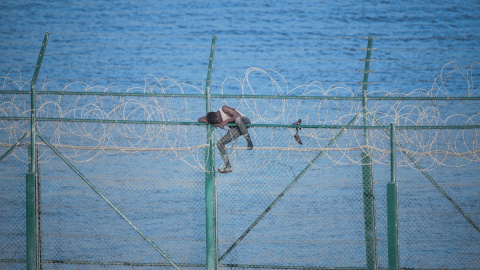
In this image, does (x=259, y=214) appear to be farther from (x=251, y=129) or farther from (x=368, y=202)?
(x=368, y=202)

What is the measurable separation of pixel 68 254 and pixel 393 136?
19.9ft

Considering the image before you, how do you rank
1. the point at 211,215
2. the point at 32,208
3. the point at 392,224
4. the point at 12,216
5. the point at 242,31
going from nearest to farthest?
the point at 392,224 < the point at 211,215 < the point at 32,208 < the point at 12,216 < the point at 242,31

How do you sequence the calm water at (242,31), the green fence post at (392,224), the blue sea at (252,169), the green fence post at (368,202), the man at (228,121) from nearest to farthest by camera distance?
1. the green fence post at (392,224)
2. the man at (228,121)
3. the green fence post at (368,202)
4. the blue sea at (252,169)
5. the calm water at (242,31)

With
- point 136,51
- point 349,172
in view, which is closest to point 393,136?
point 349,172

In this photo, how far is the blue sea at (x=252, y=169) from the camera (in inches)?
380

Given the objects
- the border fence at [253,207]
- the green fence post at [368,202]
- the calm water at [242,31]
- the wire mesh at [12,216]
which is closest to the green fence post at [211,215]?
the border fence at [253,207]

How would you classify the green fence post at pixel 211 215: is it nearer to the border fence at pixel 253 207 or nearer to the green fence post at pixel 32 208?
the border fence at pixel 253 207

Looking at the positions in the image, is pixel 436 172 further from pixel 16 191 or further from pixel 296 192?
pixel 16 191

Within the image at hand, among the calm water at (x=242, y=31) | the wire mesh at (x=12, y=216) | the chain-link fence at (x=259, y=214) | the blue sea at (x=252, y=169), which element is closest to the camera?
the blue sea at (x=252, y=169)

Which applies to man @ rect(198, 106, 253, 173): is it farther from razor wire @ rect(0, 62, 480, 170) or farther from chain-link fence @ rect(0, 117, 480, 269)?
chain-link fence @ rect(0, 117, 480, 269)

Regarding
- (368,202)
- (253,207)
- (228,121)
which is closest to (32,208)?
(228,121)

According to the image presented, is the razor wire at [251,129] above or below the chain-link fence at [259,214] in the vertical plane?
above

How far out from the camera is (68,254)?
1109 centimetres

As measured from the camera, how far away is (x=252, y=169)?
14.7 meters
